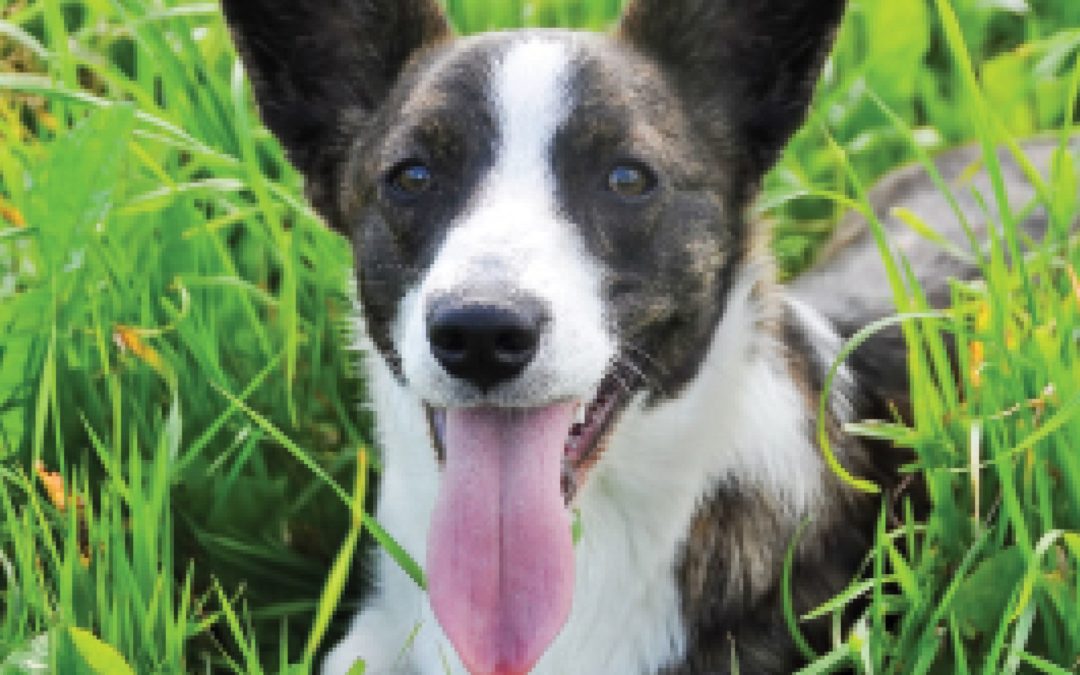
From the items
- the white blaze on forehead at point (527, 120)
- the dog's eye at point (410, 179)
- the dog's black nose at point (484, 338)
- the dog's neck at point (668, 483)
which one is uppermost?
the white blaze on forehead at point (527, 120)

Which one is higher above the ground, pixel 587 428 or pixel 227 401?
pixel 587 428

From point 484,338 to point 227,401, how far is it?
3.97 feet

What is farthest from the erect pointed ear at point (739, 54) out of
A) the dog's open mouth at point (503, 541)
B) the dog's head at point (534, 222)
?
the dog's open mouth at point (503, 541)

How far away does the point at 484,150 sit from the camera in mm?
3027

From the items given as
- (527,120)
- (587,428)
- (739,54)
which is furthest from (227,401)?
(739,54)

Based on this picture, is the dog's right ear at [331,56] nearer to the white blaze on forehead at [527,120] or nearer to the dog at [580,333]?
the dog at [580,333]

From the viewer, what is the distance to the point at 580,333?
2.86 metres

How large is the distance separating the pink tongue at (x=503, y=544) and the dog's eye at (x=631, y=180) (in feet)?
1.42

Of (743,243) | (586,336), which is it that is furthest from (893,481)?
(586,336)

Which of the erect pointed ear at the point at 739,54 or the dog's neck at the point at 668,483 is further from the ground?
the erect pointed ear at the point at 739,54

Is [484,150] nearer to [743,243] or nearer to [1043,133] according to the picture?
[743,243]

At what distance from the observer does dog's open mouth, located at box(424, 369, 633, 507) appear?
3.05 m

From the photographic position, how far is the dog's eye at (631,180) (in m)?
3.09

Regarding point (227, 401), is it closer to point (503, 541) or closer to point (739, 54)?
point (503, 541)
